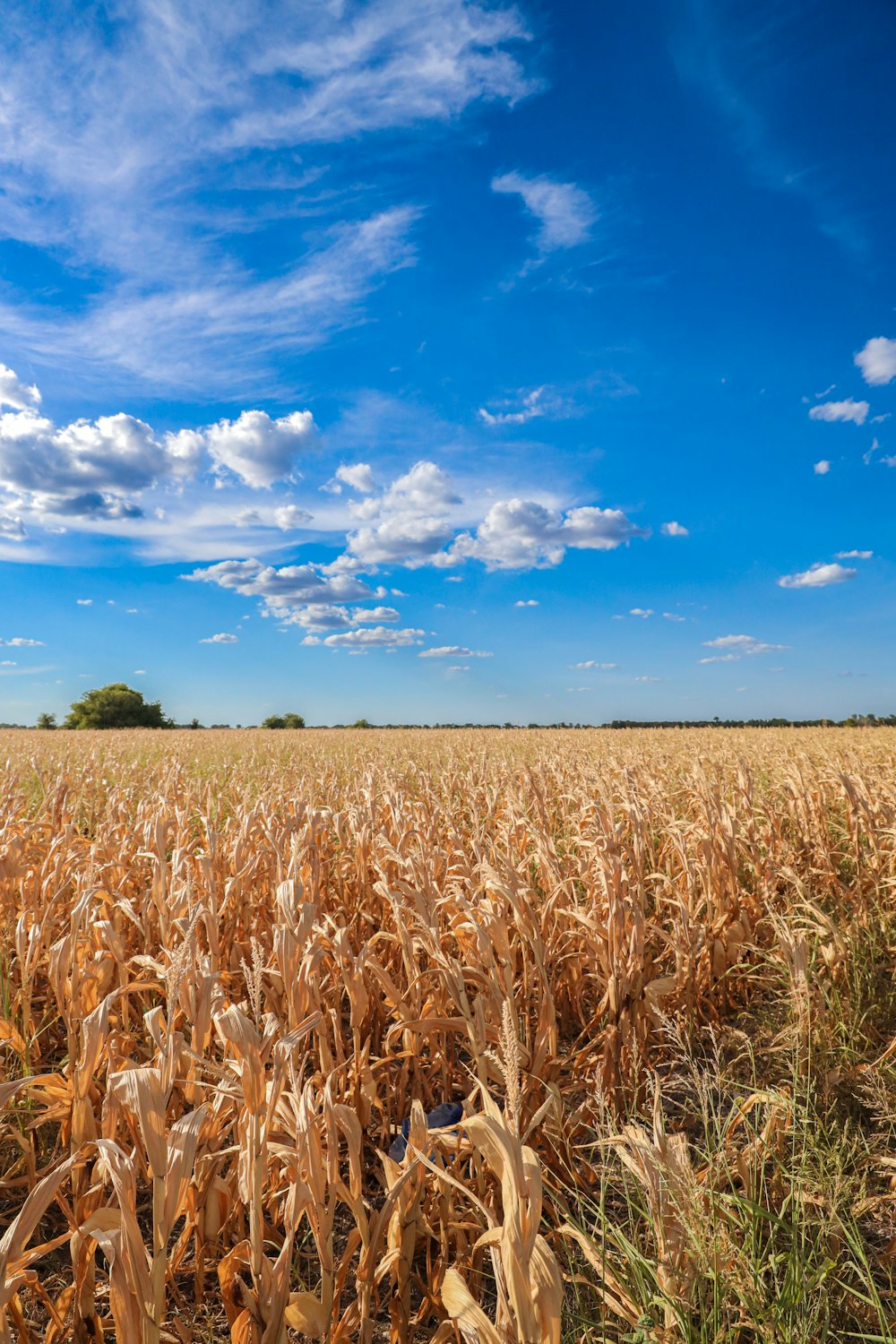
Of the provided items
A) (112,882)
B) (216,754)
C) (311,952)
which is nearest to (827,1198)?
(311,952)

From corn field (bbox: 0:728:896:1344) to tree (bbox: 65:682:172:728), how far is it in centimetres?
7365

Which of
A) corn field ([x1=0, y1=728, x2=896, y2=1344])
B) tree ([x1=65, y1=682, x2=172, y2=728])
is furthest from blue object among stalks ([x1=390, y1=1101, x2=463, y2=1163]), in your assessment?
tree ([x1=65, y1=682, x2=172, y2=728])

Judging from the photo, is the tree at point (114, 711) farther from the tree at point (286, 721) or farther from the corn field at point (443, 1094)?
the corn field at point (443, 1094)

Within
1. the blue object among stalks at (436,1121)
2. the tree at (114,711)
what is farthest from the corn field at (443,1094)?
the tree at (114,711)

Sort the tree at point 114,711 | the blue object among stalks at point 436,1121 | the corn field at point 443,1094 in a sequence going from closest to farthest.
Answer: the corn field at point 443,1094 < the blue object among stalks at point 436,1121 < the tree at point 114,711

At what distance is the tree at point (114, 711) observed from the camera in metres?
73.6

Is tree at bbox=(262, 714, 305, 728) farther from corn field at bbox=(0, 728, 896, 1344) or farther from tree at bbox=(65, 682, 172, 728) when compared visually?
corn field at bbox=(0, 728, 896, 1344)

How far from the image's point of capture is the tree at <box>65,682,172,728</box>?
73.6 meters

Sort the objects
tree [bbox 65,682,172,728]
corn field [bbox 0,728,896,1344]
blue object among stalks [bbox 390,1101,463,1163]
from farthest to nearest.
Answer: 1. tree [bbox 65,682,172,728]
2. blue object among stalks [bbox 390,1101,463,1163]
3. corn field [bbox 0,728,896,1344]

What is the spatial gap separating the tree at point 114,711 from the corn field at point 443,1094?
73.7 meters

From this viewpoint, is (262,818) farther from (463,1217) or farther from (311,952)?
(463,1217)

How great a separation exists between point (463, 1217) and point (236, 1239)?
33.9 inches

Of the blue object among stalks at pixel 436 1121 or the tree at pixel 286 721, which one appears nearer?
the blue object among stalks at pixel 436 1121

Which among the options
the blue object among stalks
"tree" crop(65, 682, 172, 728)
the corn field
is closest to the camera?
the corn field
